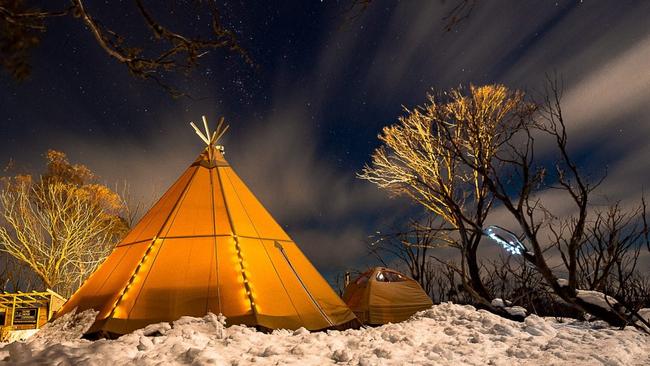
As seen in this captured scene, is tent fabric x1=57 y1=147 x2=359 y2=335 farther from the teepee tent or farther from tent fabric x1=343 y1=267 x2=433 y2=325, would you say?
tent fabric x1=343 y1=267 x2=433 y2=325

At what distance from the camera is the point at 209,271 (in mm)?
5707

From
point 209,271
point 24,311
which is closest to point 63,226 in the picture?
point 24,311

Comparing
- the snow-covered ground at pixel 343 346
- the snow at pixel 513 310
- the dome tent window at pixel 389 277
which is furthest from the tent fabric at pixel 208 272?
the dome tent window at pixel 389 277

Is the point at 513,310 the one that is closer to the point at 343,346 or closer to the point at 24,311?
the point at 343,346

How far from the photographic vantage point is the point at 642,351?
4.40 metres

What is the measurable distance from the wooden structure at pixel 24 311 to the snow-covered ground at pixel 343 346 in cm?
773

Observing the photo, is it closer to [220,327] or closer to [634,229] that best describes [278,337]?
[220,327]

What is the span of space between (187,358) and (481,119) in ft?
32.9

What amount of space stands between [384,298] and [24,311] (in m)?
10.8

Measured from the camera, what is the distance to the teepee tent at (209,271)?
529cm

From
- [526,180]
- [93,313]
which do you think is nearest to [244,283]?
[93,313]

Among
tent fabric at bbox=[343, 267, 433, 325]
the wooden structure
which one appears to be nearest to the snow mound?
tent fabric at bbox=[343, 267, 433, 325]

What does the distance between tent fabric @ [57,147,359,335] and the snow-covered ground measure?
40 cm

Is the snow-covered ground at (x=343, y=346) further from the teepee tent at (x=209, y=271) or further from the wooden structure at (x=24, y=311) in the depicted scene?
the wooden structure at (x=24, y=311)
